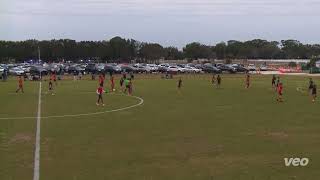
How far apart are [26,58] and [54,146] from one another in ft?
499

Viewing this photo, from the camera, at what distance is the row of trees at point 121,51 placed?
16612cm

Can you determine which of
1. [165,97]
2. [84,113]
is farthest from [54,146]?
[165,97]

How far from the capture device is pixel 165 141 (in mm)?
22844

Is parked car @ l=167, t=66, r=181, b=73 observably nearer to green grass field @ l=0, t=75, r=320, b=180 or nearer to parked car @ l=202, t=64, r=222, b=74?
parked car @ l=202, t=64, r=222, b=74

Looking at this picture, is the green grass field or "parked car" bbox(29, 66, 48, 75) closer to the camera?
the green grass field

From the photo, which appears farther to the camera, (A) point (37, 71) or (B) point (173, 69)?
(B) point (173, 69)

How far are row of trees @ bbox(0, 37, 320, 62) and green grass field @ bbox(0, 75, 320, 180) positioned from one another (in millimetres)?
127874

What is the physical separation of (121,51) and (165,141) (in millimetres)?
149785

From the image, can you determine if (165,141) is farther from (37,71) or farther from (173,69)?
(173,69)

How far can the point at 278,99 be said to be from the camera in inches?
1683

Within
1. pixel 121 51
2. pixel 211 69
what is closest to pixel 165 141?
pixel 211 69

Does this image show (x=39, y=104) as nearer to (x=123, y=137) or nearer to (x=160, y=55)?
(x=123, y=137)

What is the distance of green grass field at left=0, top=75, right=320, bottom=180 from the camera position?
55.8 feet

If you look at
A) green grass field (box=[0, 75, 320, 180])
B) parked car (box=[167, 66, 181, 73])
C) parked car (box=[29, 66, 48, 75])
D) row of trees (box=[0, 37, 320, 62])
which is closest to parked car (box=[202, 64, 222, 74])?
parked car (box=[167, 66, 181, 73])
